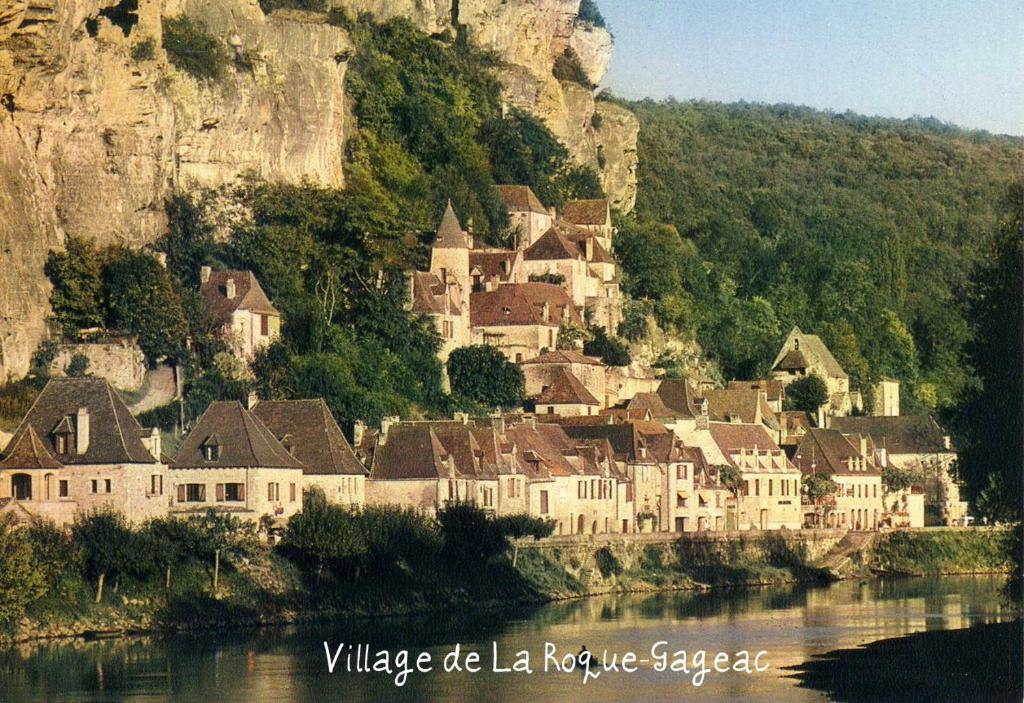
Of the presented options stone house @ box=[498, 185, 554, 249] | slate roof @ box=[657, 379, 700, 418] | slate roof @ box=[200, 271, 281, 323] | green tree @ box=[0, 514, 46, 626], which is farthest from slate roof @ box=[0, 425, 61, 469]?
stone house @ box=[498, 185, 554, 249]

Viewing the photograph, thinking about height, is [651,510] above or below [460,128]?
below

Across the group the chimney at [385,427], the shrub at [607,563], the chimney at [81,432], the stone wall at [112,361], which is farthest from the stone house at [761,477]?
the chimney at [81,432]

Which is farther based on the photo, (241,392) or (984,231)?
(984,231)

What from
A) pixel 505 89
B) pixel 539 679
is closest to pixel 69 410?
pixel 539 679

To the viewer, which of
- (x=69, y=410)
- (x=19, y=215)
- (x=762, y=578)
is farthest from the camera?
(x=762, y=578)

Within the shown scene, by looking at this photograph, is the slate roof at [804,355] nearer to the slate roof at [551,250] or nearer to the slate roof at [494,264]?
the slate roof at [551,250]

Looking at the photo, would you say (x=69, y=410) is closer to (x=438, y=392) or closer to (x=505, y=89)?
(x=438, y=392)

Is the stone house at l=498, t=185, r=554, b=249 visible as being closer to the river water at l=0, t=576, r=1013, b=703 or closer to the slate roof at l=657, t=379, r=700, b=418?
the slate roof at l=657, t=379, r=700, b=418
